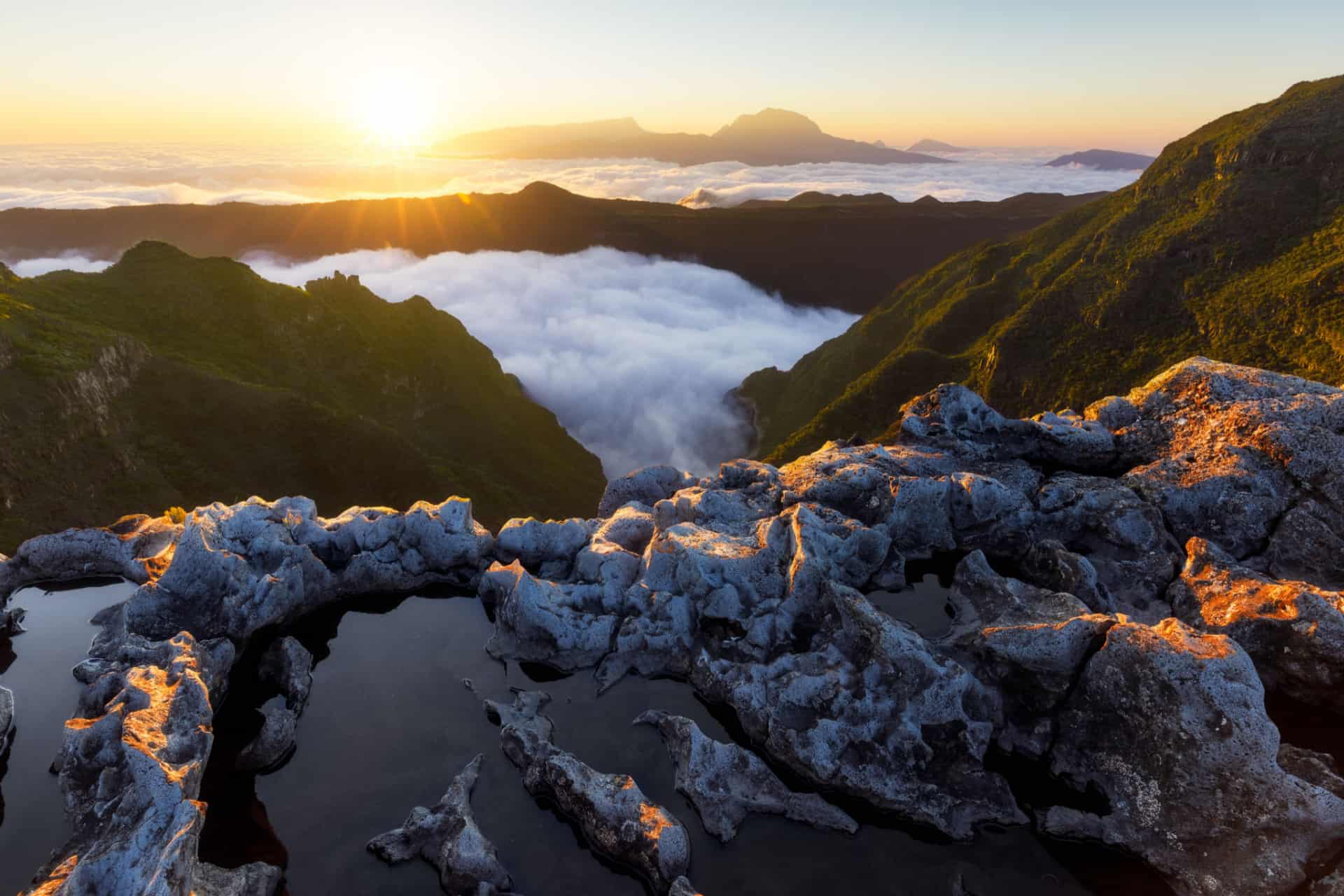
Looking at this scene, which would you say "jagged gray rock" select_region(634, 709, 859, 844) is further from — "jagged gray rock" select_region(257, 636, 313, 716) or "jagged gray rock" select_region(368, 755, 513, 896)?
"jagged gray rock" select_region(257, 636, 313, 716)

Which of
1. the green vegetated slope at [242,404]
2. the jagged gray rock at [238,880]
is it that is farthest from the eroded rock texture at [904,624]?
the green vegetated slope at [242,404]

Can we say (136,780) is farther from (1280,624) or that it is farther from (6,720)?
(1280,624)

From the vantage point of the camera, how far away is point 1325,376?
56969mm

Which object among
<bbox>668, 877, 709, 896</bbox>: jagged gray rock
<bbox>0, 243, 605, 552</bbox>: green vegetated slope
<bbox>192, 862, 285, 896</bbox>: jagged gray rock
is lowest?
<bbox>0, 243, 605, 552</bbox>: green vegetated slope

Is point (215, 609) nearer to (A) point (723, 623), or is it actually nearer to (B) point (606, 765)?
(B) point (606, 765)

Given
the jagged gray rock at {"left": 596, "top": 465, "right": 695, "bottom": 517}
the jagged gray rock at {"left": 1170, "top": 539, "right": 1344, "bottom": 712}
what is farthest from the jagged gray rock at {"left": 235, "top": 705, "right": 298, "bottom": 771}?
the jagged gray rock at {"left": 1170, "top": 539, "right": 1344, "bottom": 712}

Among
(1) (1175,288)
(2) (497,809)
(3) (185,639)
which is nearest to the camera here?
(2) (497,809)

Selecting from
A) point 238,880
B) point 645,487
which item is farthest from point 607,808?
point 645,487

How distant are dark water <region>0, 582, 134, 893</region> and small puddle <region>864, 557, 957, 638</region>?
102 feet

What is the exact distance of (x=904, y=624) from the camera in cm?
2761

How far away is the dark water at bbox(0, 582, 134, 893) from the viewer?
20.2 metres

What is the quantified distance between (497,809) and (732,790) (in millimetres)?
8200

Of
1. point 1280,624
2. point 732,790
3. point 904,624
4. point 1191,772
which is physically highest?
point 1280,624

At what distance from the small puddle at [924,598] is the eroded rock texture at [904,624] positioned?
0.47 m
